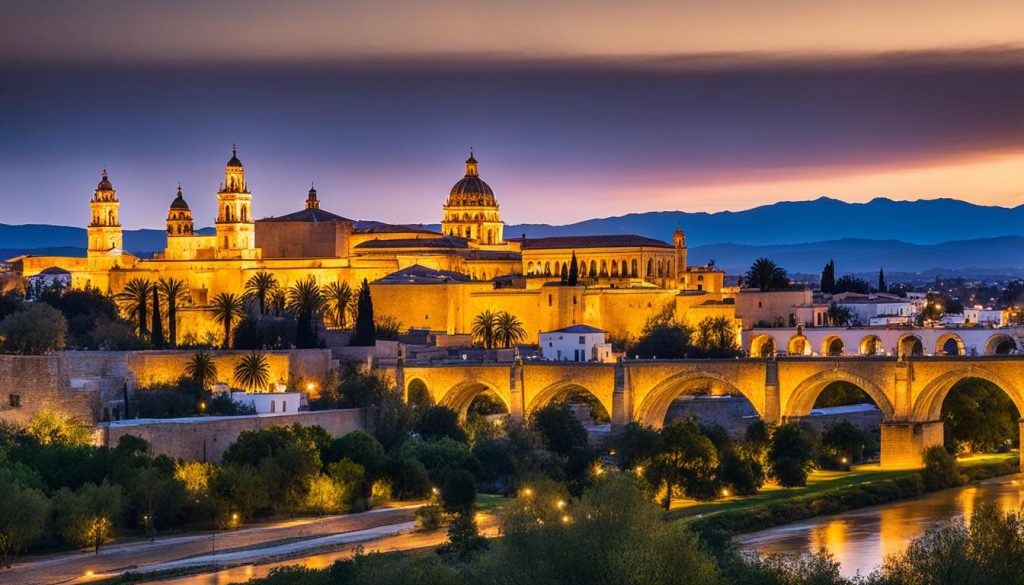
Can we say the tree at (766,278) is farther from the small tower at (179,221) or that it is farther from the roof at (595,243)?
the small tower at (179,221)

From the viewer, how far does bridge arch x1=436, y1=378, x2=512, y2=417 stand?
188 ft

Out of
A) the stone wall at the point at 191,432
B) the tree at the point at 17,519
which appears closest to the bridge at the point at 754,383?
the stone wall at the point at 191,432

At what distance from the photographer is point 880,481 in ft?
160

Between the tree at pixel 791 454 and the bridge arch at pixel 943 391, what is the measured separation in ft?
11.4

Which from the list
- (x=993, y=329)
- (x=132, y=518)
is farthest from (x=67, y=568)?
(x=993, y=329)

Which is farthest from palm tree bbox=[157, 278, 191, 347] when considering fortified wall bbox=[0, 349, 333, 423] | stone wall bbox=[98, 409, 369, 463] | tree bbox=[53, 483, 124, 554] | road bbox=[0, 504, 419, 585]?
tree bbox=[53, 483, 124, 554]

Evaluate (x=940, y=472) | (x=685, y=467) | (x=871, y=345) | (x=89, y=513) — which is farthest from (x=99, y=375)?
(x=871, y=345)

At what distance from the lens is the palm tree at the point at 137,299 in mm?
58500

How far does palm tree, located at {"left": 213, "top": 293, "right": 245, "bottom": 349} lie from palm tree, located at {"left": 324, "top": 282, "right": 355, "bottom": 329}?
3.27 metres

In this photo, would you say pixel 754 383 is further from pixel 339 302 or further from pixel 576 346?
pixel 339 302

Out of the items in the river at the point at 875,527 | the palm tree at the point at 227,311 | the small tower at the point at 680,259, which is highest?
the small tower at the point at 680,259

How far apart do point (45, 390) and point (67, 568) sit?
9674mm

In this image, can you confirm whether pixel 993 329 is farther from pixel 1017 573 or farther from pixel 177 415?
pixel 1017 573

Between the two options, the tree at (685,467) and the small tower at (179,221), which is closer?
the tree at (685,467)
